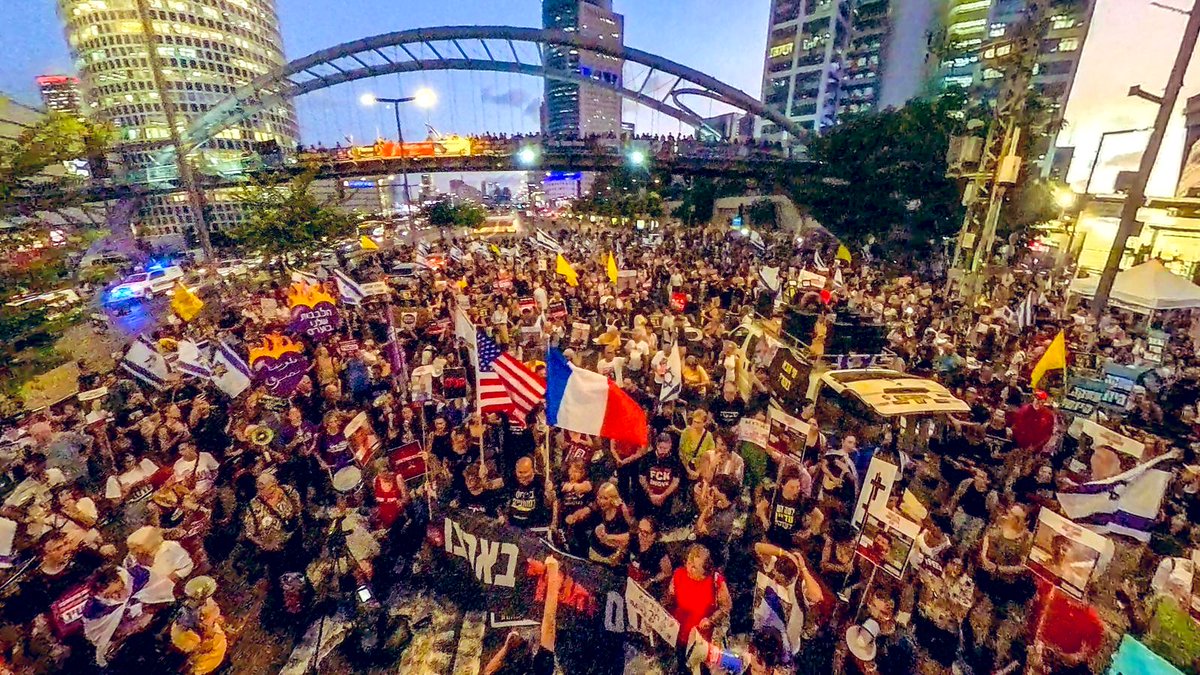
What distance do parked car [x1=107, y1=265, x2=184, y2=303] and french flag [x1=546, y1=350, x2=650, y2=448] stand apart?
28.1m

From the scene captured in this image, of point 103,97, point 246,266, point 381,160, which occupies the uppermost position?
point 103,97

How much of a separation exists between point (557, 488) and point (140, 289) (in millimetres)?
30287

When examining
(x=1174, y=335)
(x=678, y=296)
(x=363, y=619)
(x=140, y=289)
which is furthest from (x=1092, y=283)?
(x=140, y=289)

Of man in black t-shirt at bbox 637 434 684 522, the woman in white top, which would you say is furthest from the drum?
man in black t-shirt at bbox 637 434 684 522

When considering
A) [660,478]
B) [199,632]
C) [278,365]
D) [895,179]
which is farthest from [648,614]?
[895,179]

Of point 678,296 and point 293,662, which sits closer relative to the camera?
point 293,662

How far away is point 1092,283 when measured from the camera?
1719 centimetres

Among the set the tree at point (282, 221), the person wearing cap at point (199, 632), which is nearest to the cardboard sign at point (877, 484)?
the person wearing cap at point (199, 632)

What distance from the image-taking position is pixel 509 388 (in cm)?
719

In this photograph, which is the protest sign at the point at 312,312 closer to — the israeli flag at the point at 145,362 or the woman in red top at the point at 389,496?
the israeli flag at the point at 145,362

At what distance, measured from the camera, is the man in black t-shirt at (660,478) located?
7172 millimetres

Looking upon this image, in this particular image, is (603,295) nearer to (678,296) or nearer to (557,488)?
(678,296)

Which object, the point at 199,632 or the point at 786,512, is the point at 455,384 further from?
the point at 786,512

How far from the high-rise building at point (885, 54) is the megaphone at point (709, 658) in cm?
7025
